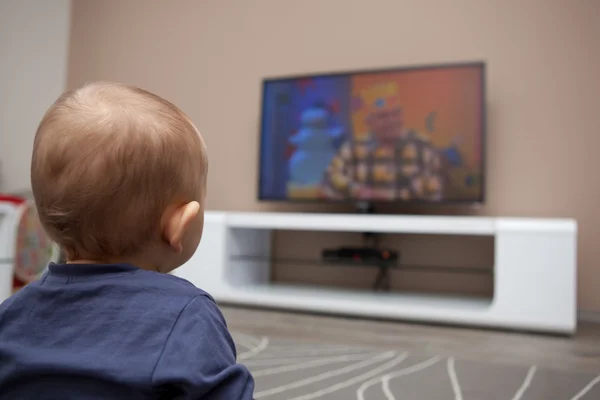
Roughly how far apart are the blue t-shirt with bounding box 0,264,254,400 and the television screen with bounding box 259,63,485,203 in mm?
2260

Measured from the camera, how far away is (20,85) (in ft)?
12.4

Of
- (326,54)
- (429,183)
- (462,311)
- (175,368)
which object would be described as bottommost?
(462,311)

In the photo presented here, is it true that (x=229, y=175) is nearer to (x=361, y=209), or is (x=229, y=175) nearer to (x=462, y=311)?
(x=361, y=209)

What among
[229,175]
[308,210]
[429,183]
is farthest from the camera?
[229,175]

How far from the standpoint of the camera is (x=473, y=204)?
277 cm

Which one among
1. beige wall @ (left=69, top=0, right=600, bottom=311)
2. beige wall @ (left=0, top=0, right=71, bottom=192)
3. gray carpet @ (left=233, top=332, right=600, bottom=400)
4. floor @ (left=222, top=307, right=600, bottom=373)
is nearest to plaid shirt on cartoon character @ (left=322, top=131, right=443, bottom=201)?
beige wall @ (left=69, top=0, right=600, bottom=311)

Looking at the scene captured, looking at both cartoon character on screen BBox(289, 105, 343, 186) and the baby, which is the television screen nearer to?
cartoon character on screen BBox(289, 105, 343, 186)

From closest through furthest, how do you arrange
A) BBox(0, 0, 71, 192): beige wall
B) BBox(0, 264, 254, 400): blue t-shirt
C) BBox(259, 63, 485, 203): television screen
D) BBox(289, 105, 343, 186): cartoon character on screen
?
BBox(0, 264, 254, 400): blue t-shirt < BBox(259, 63, 485, 203): television screen < BBox(289, 105, 343, 186): cartoon character on screen < BBox(0, 0, 71, 192): beige wall

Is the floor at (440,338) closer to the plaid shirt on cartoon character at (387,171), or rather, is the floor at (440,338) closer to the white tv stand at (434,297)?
the white tv stand at (434,297)

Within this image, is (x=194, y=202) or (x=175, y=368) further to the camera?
(x=194, y=202)

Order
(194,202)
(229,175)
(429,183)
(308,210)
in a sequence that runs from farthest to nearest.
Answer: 1. (229,175)
2. (308,210)
3. (429,183)
4. (194,202)

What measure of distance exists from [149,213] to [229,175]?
284 cm

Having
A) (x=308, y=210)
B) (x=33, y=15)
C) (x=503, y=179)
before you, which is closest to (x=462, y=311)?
(x=503, y=179)

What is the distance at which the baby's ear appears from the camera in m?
0.64
